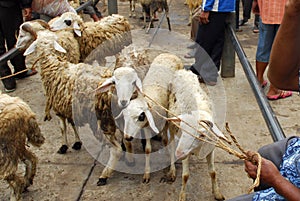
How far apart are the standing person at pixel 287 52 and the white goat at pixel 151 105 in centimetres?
→ 127

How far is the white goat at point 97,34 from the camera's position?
16.1 ft

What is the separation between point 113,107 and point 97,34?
6.42ft

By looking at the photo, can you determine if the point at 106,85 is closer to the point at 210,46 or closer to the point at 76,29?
the point at 76,29

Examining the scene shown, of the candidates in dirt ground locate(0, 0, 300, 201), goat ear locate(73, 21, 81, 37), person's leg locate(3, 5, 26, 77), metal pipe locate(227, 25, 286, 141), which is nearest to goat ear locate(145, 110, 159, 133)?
dirt ground locate(0, 0, 300, 201)

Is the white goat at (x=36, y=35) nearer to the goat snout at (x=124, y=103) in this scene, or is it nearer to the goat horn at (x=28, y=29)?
the goat horn at (x=28, y=29)

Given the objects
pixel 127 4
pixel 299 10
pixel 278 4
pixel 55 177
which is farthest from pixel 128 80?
pixel 127 4

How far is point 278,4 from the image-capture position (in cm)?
468

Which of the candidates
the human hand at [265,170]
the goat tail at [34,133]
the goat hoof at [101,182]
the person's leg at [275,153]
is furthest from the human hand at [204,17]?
the human hand at [265,170]

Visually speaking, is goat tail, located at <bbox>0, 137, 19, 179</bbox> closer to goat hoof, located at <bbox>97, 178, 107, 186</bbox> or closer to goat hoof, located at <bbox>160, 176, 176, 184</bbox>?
goat hoof, located at <bbox>97, 178, 107, 186</bbox>

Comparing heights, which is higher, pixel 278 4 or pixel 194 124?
pixel 278 4

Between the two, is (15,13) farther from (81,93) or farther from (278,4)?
(278,4)

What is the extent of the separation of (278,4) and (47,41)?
2.70 meters

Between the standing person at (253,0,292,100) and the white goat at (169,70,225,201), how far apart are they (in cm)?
147

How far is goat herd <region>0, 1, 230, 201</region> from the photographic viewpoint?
306 centimetres
